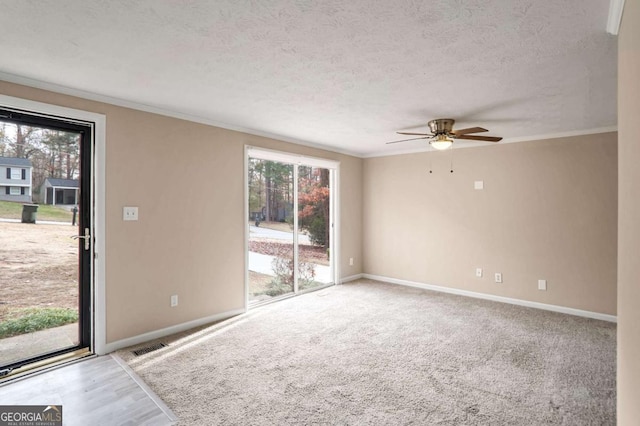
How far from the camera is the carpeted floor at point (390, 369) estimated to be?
220 centimetres

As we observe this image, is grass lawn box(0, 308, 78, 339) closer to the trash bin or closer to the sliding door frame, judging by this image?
the trash bin

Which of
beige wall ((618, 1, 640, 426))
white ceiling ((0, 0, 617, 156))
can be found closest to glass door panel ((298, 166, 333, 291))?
white ceiling ((0, 0, 617, 156))

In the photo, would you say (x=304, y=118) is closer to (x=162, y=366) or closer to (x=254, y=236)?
(x=254, y=236)

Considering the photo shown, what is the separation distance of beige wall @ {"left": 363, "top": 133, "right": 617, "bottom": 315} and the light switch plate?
3.96 metres

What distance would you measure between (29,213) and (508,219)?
541cm

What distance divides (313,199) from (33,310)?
3.62m

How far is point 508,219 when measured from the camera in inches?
183

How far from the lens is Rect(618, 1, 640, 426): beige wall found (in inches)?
47.4

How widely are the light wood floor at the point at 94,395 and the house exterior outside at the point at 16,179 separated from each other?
1436mm

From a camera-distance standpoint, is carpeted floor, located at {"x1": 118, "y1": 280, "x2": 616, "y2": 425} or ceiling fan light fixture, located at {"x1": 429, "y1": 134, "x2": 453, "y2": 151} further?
ceiling fan light fixture, located at {"x1": 429, "y1": 134, "x2": 453, "y2": 151}

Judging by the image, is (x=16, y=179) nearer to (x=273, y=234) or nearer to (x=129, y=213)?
(x=129, y=213)

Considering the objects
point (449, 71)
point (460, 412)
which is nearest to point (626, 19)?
point (449, 71)

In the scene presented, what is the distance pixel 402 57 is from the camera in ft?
7.12

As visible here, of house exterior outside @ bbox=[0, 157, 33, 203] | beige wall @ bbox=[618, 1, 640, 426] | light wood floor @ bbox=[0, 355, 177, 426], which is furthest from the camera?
house exterior outside @ bbox=[0, 157, 33, 203]
